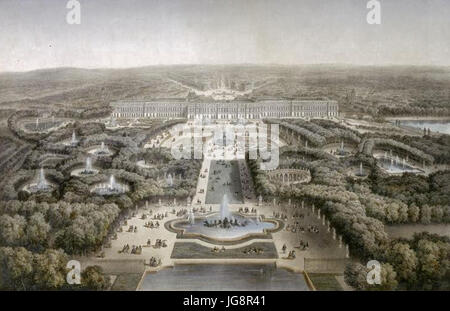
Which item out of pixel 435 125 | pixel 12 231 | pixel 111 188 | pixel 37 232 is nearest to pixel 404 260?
pixel 435 125

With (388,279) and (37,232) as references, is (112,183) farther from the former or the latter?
(388,279)

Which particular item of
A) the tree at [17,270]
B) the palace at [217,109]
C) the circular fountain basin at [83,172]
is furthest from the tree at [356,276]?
the circular fountain basin at [83,172]

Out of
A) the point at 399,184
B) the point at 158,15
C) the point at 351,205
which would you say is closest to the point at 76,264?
the point at 351,205

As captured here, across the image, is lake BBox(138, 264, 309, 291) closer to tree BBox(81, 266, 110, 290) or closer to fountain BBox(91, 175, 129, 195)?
tree BBox(81, 266, 110, 290)

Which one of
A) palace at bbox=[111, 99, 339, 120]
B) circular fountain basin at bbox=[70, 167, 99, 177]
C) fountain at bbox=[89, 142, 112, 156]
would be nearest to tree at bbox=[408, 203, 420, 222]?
palace at bbox=[111, 99, 339, 120]

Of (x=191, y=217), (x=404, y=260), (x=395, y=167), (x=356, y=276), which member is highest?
(x=395, y=167)

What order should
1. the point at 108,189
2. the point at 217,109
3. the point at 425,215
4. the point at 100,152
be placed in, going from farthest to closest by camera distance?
the point at 217,109 < the point at 100,152 < the point at 108,189 < the point at 425,215

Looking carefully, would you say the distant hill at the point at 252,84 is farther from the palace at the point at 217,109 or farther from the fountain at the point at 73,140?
the fountain at the point at 73,140

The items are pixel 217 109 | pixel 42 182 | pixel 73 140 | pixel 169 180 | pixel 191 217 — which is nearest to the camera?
pixel 191 217

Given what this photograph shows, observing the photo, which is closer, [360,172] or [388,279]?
[388,279]

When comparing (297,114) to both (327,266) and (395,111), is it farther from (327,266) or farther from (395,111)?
(327,266)
